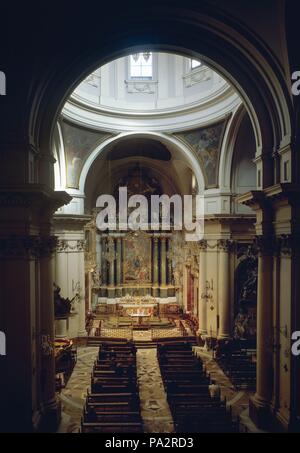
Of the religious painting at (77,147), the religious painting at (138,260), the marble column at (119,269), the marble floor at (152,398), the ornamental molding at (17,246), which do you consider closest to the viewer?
the ornamental molding at (17,246)

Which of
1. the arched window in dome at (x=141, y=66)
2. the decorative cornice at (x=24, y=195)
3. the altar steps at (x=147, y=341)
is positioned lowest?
the altar steps at (x=147, y=341)

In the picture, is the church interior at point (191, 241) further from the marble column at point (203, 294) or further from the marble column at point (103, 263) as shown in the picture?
the marble column at point (103, 263)

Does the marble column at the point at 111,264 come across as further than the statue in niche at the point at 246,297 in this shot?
Yes

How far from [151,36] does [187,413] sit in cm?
1031

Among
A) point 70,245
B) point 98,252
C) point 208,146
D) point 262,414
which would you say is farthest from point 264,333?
point 98,252

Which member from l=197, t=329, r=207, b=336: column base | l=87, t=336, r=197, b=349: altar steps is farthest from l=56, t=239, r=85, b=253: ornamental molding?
l=197, t=329, r=207, b=336: column base

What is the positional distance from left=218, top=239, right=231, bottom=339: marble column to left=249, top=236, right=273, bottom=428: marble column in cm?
700

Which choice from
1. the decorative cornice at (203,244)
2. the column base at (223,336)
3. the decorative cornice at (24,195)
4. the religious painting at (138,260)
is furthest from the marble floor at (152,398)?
the religious painting at (138,260)

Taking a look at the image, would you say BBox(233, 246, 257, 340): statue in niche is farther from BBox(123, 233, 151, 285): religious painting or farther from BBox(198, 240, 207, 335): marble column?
BBox(123, 233, 151, 285): religious painting

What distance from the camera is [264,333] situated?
36.3ft

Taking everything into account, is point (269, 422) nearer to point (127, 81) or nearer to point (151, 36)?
point (151, 36)

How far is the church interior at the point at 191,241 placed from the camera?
9648 millimetres

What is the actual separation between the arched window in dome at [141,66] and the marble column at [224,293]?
987cm

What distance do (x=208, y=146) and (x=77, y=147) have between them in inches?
246
